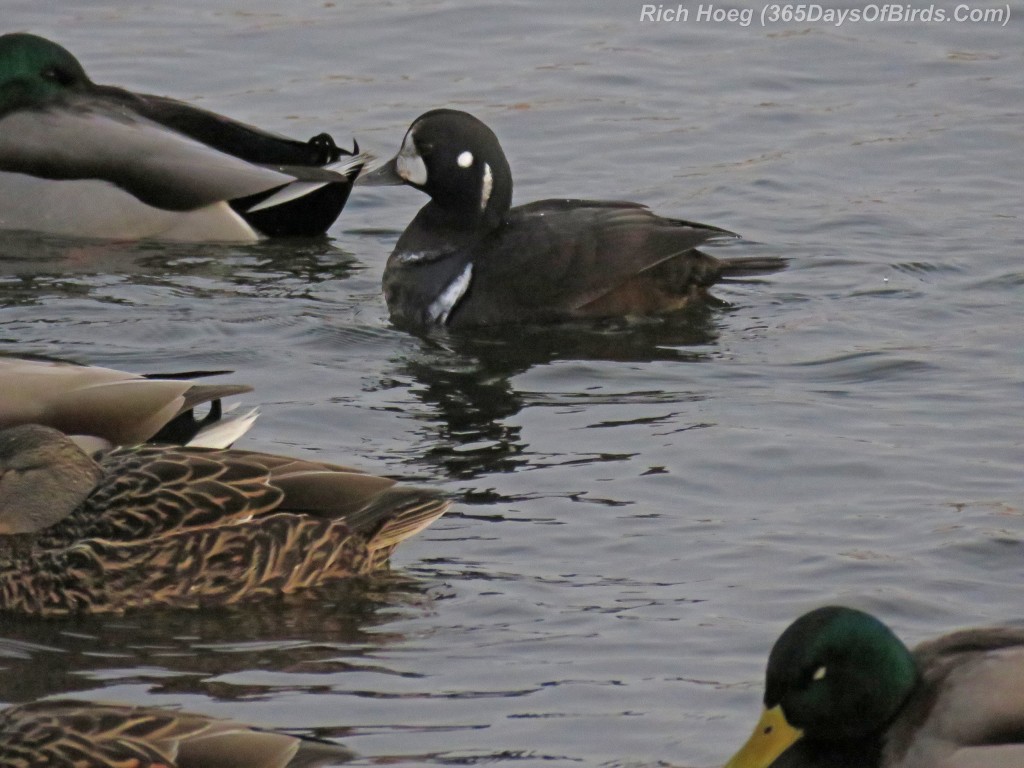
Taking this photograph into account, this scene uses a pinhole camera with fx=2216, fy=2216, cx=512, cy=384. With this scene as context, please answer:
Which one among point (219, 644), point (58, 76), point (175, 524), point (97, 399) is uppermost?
point (58, 76)

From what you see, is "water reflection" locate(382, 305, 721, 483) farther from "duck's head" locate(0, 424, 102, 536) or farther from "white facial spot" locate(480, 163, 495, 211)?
"duck's head" locate(0, 424, 102, 536)

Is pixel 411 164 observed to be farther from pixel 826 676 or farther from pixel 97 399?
pixel 826 676

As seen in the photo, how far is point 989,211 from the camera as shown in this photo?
11.4 m

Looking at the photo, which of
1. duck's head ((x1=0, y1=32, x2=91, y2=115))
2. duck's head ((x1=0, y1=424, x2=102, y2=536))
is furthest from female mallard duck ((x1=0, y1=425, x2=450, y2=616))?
duck's head ((x1=0, y1=32, x2=91, y2=115))

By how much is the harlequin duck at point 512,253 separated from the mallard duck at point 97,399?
273 cm

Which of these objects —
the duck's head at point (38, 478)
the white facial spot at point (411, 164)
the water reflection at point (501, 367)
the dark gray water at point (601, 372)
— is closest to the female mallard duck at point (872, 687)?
the dark gray water at point (601, 372)

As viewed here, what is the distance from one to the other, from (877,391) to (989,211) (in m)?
2.64

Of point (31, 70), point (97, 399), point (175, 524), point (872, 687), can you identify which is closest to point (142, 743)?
point (872, 687)

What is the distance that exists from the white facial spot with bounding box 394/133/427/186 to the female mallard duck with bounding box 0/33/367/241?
1.01 metres

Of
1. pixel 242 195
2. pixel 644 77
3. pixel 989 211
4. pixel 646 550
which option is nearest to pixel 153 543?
pixel 646 550

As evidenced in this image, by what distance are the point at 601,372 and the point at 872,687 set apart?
4.19 m

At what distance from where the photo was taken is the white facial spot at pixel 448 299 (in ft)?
33.2

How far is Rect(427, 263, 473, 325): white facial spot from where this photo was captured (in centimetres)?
1012

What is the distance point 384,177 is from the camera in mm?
10789
